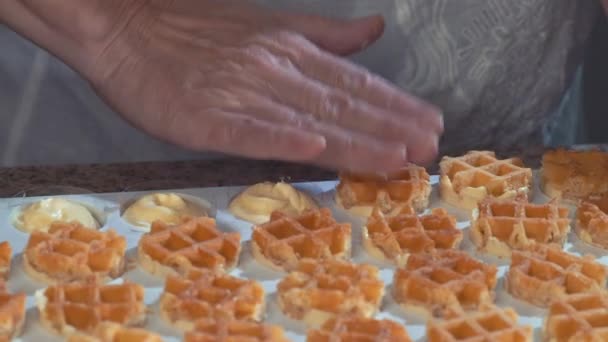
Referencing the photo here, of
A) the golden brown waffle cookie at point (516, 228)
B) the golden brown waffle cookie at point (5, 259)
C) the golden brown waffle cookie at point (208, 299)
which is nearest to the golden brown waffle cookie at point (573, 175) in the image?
the golden brown waffle cookie at point (516, 228)

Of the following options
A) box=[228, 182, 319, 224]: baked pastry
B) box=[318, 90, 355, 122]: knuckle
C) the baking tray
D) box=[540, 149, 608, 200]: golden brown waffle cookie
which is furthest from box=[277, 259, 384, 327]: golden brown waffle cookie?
box=[540, 149, 608, 200]: golden brown waffle cookie

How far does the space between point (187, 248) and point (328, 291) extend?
0.22 m

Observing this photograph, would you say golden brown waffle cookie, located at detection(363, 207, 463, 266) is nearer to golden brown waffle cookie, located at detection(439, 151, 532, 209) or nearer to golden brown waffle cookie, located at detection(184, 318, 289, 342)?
golden brown waffle cookie, located at detection(439, 151, 532, 209)

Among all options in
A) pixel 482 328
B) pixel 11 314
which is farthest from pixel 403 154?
pixel 11 314

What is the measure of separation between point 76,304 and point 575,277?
65 cm

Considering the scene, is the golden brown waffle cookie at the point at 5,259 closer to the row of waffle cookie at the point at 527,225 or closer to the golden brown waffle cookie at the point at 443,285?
the golden brown waffle cookie at the point at 443,285

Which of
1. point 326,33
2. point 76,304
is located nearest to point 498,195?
point 326,33

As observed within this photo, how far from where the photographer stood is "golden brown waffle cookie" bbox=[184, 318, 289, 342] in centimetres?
120

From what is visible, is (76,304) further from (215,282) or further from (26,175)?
(26,175)

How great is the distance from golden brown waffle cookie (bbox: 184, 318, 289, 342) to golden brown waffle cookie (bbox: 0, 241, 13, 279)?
0.29m

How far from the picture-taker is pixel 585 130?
99.0 inches

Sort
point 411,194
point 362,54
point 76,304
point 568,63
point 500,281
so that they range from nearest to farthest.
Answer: point 76,304
point 500,281
point 411,194
point 362,54
point 568,63

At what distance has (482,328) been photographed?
4.13ft

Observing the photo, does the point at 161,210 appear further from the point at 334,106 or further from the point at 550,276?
the point at 550,276
